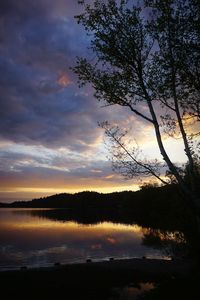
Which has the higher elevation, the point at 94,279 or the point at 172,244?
the point at 172,244

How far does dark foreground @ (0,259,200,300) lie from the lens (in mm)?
31078

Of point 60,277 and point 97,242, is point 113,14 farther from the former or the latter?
point 97,242

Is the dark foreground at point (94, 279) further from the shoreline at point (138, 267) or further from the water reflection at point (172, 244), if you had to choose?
the water reflection at point (172, 244)

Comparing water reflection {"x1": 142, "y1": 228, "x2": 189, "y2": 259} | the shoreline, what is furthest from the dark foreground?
water reflection {"x1": 142, "y1": 228, "x2": 189, "y2": 259}

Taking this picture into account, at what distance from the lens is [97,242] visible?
77562 mm

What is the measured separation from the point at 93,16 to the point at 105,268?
110ft

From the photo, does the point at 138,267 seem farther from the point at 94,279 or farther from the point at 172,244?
the point at 172,244

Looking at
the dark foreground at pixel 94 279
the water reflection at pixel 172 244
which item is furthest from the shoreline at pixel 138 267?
the water reflection at pixel 172 244

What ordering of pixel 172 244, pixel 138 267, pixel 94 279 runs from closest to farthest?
pixel 94 279 < pixel 138 267 < pixel 172 244

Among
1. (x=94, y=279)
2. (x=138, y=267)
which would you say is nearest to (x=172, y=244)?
(x=138, y=267)

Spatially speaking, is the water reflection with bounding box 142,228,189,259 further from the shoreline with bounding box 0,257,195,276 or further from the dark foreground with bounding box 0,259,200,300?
the dark foreground with bounding box 0,259,200,300

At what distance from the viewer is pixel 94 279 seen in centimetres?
3662

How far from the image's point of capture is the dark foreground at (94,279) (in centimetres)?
3108

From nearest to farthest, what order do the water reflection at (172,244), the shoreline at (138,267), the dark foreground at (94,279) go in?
the dark foreground at (94,279) < the shoreline at (138,267) < the water reflection at (172,244)
